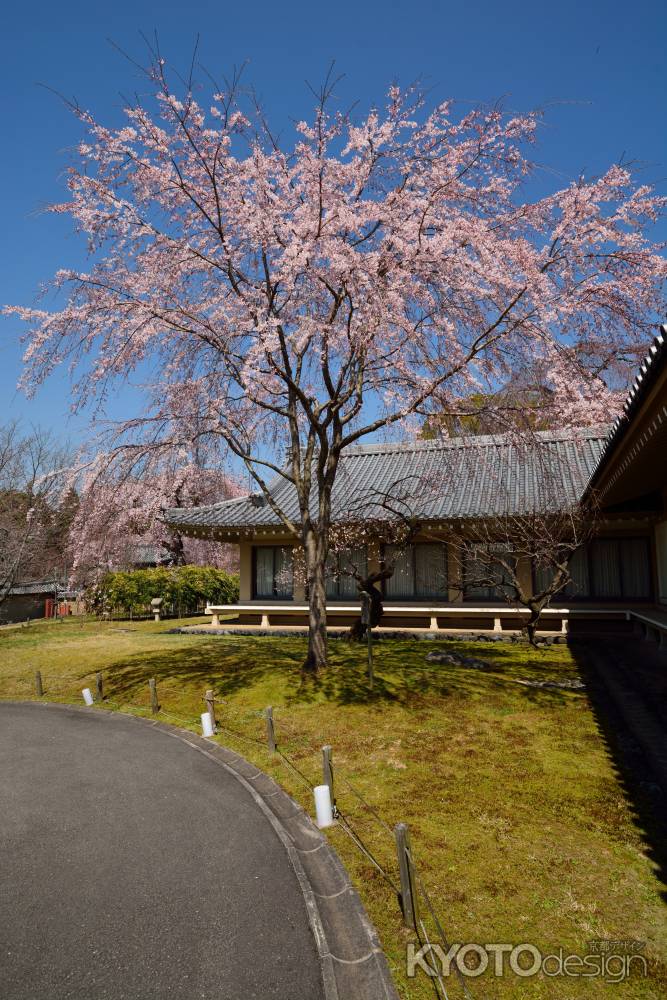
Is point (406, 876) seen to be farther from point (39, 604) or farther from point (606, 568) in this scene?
point (39, 604)

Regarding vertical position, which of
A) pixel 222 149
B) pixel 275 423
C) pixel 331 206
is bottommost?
pixel 275 423

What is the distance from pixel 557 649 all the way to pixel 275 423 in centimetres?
936

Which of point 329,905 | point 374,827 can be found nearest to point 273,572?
point 374,827

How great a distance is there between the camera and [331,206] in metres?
11.0

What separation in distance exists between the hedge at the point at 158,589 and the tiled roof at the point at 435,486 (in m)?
8.54

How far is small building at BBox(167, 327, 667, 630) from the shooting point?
59.0 feet

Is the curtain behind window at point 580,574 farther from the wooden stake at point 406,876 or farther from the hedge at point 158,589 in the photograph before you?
the hedge at point 158,589

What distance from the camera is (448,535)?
2006cm

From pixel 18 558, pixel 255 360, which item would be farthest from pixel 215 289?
pixel 18 558

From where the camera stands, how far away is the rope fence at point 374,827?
3965 millimetres

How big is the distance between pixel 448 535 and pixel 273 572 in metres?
6.84

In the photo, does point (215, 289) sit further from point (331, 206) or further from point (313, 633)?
point (313, 633)

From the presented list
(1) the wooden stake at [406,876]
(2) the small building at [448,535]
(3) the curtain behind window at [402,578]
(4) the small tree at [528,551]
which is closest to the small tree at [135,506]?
(2) the small building at [448,535]

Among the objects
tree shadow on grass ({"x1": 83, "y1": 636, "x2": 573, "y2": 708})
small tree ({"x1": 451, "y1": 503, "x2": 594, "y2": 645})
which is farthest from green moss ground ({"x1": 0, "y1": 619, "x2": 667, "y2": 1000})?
small tree ({"x1": 451, "y1": 503, "x2": 594, "y2": 645})
